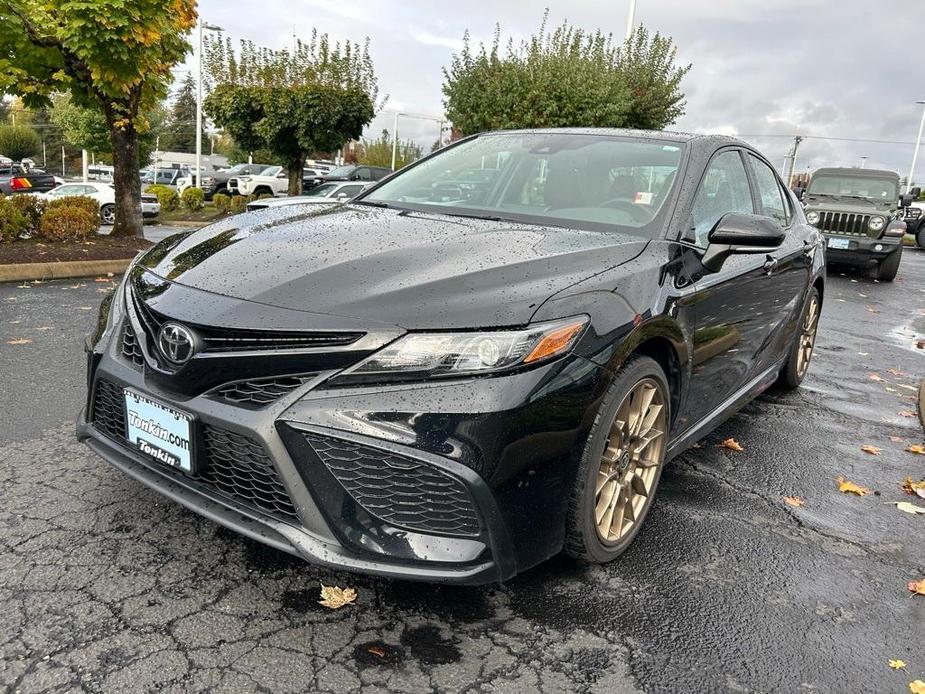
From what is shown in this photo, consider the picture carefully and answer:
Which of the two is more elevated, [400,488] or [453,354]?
[453,354]

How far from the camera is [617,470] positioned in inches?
102

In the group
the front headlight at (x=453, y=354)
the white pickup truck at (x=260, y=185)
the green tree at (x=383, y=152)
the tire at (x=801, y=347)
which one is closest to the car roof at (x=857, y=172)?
the tire at (x=801, y=347)

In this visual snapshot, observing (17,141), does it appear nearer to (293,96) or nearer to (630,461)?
(293,96)

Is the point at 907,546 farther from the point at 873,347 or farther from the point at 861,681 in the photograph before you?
the point at 873,347

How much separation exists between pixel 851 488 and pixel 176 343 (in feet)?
10.6

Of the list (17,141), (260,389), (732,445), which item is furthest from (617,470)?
(17,141)

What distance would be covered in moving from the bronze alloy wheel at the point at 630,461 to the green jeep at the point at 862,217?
34.2 ft

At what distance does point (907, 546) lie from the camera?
3105mm

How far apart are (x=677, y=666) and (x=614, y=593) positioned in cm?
38

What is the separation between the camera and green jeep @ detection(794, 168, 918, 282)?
40.7 ft

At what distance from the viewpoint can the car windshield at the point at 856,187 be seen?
13.5 meters

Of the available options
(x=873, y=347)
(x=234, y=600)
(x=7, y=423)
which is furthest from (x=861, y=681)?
(x=873, y=347)

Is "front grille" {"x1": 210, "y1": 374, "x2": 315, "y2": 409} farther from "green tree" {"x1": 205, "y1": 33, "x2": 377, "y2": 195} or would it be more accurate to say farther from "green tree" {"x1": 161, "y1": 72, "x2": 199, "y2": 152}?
"green tree" {"x1": 161, "y1": 72, "x2": 199, "y2": 152}

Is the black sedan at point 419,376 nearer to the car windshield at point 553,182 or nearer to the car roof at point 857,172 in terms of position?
the car windshield at point 553,182
